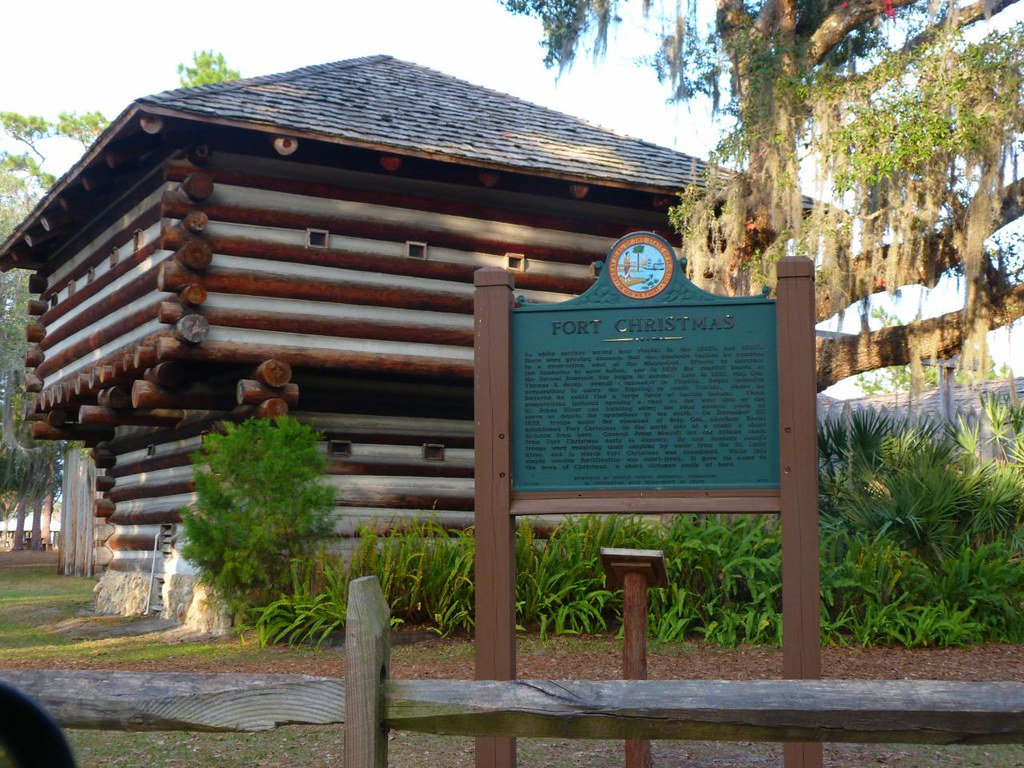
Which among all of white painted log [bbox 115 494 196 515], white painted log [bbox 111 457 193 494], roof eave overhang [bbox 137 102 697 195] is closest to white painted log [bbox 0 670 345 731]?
roof eave overhang [bbox 137 102 697 195]

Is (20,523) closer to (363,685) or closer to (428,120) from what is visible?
(428,120)

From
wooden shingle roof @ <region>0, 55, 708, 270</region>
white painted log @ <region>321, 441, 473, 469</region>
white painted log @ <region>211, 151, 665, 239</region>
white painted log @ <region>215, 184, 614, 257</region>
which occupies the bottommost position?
white painted log @ <region>321, 441, 473, 469</region>

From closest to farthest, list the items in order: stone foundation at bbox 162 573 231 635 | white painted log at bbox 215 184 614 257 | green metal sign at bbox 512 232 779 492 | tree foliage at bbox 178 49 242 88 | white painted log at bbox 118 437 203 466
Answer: green metal sign at bbox 512 232 779 492, stone foundation at bbox 162 573 231 635, white painted log at bbox 215 184 614 257, white painted log at bbox 118 437 203 466, tree foliage at bbox 178 49 242 88

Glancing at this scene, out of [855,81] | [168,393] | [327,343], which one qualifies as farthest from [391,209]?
[855,81]

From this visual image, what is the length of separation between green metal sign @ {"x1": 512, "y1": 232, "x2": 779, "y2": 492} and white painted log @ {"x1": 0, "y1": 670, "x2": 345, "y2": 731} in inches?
74.9

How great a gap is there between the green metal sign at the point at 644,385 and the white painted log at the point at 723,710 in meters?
1.70

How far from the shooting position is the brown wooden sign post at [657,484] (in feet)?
17.4

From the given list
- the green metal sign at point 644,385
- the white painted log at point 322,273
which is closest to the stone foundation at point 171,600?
the white painted log at point 322,273

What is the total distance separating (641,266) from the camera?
560cm

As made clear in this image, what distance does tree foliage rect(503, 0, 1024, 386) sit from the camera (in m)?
12.9

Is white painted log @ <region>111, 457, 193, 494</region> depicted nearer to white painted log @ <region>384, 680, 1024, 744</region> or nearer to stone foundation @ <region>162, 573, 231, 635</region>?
stone foundation @ <region>162, 573, 231, 635</region>

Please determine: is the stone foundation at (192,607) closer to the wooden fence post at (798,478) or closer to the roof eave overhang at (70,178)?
the roof eave overhang at (70,178)

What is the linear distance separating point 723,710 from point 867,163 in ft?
34.6

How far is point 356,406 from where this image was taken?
1354cm
